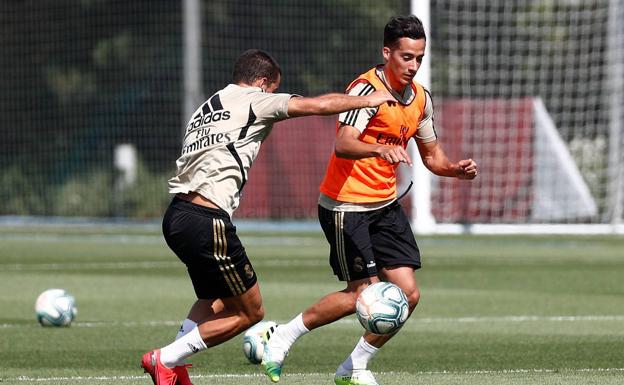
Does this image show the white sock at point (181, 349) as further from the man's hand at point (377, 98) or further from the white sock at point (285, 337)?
the man's hand at point (377, 98)

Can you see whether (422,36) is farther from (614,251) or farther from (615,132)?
(615,132)

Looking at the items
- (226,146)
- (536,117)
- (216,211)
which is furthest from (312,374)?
(536,117)

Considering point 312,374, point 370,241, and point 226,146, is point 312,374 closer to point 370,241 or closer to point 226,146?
point 370,241

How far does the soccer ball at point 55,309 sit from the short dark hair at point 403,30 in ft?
15.2

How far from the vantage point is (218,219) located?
316 inches

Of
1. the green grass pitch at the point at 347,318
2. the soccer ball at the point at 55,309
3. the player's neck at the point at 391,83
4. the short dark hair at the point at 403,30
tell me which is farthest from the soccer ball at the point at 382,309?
the soccer ball at the point at 55,309

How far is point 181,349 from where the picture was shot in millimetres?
8078

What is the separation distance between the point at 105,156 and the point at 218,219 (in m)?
31.4

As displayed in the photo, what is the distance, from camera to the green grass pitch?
30.4 feet

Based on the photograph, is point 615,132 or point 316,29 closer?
point 615,132

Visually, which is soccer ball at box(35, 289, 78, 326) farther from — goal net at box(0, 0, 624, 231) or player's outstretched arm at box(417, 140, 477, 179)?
goal net at box(0, 0, 624, 231)

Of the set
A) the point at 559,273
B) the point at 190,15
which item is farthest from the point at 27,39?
the point at 559,273

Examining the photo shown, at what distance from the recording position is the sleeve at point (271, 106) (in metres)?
7.94

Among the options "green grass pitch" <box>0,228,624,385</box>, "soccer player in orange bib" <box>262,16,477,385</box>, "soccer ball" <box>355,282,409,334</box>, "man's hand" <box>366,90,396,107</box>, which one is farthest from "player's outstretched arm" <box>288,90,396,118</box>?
"green grass pitch" <box>0,228,624,385</box>
